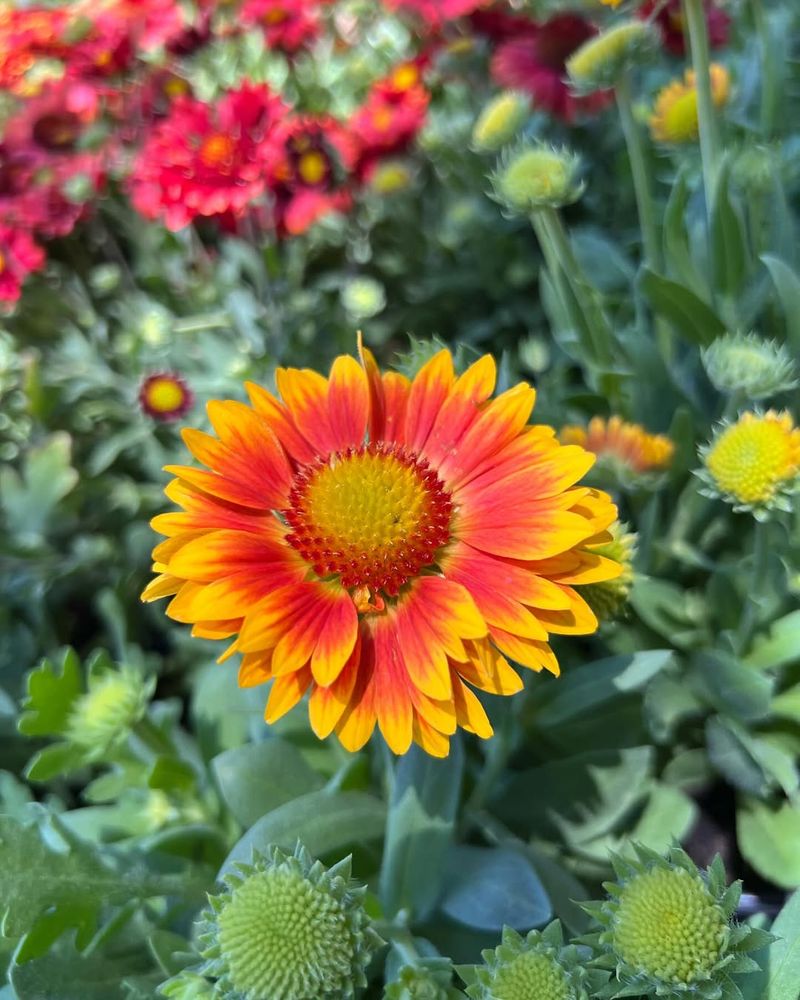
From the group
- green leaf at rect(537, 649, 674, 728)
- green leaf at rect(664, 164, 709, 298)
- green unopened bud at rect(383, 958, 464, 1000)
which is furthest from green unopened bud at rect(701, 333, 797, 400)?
green unopened bud at rect(383, 958, 464, 1000)

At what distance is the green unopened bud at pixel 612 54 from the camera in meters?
0.90

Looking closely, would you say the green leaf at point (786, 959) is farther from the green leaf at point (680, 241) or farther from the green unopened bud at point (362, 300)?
the green unopened bud at point (362, 300)

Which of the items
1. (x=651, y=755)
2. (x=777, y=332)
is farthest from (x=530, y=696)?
(x=777, y=332)

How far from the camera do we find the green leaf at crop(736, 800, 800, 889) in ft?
3.25

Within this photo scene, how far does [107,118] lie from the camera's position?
1.62m

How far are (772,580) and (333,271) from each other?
1.27 meters

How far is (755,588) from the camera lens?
92 cm

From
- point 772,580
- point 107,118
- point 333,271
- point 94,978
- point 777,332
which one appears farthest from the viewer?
point 333,271

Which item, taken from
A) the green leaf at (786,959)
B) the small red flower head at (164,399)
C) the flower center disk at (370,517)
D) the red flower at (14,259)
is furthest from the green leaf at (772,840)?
the red flower at (14,259)

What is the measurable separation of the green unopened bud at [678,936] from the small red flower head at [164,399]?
0.90 m

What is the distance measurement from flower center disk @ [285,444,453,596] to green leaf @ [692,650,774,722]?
0.45 m

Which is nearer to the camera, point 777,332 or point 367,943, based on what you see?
point 367,943

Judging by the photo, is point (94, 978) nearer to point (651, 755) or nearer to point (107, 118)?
point (651, 755)

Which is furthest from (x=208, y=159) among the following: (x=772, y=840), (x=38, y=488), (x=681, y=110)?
(x=772, y=840)
